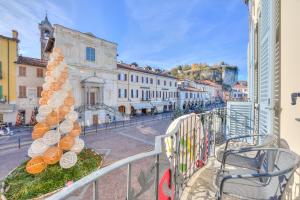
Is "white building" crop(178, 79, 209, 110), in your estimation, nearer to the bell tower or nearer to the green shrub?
the bell tower

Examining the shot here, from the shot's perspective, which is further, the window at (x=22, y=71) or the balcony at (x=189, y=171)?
the window at (x=22, y=71)

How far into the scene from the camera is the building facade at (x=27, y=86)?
2045 cm

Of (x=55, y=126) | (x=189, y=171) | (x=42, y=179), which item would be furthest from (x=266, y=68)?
(x=55, y=126)

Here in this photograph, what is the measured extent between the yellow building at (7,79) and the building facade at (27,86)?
0.41 m

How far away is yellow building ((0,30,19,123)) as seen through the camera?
19.5 metres

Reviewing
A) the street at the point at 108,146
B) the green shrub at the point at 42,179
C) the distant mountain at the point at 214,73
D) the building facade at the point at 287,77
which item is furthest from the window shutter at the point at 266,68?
the distant mountain at the point at 214,73

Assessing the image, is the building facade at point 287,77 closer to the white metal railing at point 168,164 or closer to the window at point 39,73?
the white metal railing at point 168,164

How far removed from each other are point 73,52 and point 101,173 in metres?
23.4

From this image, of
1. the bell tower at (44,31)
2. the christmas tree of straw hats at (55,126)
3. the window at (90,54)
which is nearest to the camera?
the christmas tree of straw hats at (55,126)

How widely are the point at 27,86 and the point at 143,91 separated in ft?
56.6

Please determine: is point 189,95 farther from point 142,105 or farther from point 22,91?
point 22,91

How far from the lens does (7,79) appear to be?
1988cm

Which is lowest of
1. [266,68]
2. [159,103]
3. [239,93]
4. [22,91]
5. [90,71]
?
[159,103]

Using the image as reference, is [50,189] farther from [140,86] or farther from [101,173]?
[140,86]
